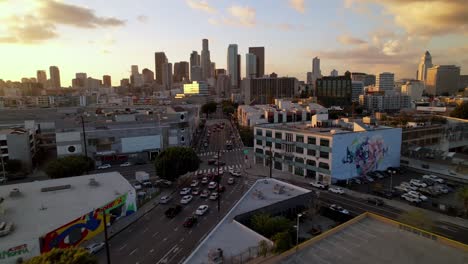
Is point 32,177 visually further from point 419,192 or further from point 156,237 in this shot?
point 419,192

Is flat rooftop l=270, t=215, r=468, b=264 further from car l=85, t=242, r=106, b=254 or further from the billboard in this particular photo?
the billboard

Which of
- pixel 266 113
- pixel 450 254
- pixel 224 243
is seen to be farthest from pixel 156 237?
pixel 266 113

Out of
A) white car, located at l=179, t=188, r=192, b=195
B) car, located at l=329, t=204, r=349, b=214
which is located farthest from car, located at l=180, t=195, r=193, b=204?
car, located at l=329, t=204, r=349, b=214

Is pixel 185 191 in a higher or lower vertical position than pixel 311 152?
lower

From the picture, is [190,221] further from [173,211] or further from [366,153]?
[366,153]

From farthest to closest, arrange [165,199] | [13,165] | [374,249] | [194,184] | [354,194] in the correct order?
[13,165]
[194,184]
[354,194]
[165,199]
[374,249]

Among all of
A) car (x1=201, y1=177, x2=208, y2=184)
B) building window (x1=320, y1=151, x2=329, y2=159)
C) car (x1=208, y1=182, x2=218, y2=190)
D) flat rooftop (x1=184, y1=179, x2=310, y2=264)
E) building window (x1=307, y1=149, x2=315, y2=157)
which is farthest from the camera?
building window (x1=307, y1=149, x2=315, y2=157)

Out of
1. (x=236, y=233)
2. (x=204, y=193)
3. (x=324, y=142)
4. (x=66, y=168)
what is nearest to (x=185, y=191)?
(x=204, y=193)
